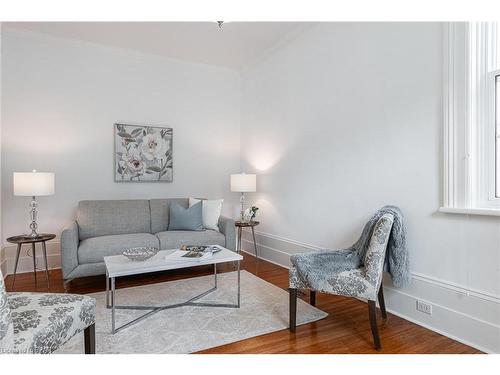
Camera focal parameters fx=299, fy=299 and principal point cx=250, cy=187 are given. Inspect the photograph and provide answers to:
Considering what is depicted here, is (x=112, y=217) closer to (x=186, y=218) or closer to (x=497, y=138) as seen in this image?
(x=186, y=218)

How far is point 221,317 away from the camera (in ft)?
7.88

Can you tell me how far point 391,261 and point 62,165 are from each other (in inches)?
155

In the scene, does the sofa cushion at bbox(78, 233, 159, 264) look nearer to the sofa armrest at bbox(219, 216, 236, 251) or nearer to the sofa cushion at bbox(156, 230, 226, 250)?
the sofa cushion at bbox(156, 230, 226, 250)

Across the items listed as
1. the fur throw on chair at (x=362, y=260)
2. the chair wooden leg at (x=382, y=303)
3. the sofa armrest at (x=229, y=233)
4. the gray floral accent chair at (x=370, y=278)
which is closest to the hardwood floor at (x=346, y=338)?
the chair wooden leg at (x=382, y=303)

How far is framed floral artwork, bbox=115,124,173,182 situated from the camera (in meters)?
4.16

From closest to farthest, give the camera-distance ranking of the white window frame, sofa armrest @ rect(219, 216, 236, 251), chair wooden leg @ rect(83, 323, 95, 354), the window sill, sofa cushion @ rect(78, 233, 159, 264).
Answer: chair wooden leg @ rect(83, 323, 95, 354)
the window sill
the white window frame
sofa cushion @ rect(78, 233, 159, 264)
sofa armrest @ rect(219, 216, 236, 251)

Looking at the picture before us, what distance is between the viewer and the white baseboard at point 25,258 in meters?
3.54

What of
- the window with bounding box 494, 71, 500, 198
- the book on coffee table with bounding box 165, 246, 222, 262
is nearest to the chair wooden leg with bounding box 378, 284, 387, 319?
the window with bounding box 494, 71, 500, 198

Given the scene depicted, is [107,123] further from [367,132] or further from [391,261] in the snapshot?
[391,261]

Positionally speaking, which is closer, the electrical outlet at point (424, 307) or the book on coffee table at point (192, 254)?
the electrical outlet at point (424, 307)

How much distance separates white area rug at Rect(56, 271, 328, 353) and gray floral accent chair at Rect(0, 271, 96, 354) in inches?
17.4

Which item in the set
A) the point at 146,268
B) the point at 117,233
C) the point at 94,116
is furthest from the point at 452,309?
the point at 94,116

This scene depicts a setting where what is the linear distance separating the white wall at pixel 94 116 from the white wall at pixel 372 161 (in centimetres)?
98

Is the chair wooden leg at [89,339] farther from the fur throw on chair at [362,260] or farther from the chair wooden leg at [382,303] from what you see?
the chair wooden leg at [382,303]
